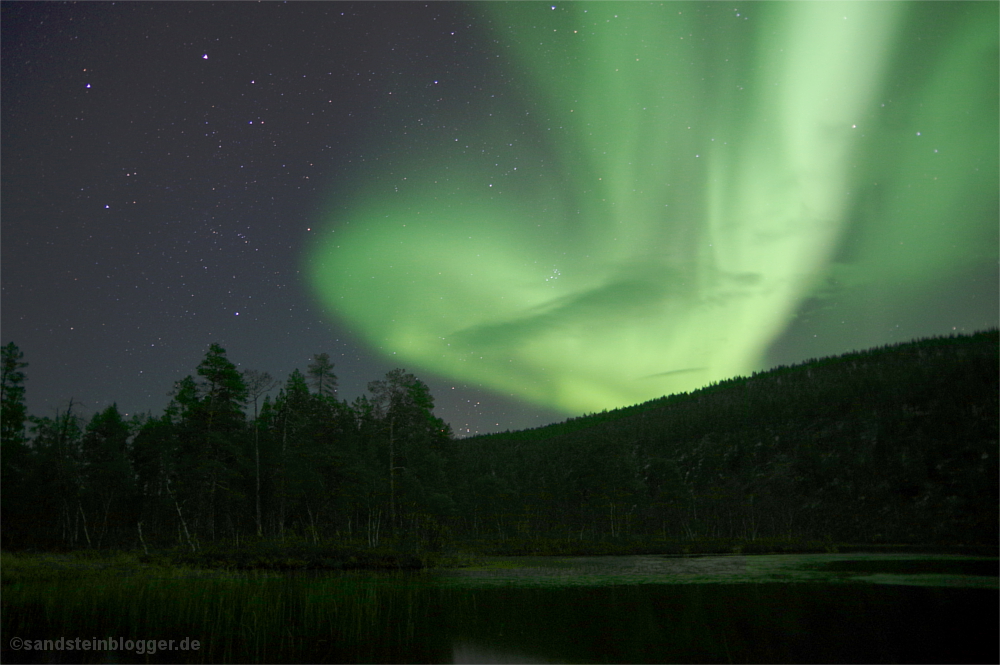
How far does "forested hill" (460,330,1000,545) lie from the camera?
90050mm

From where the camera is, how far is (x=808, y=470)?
110 metres

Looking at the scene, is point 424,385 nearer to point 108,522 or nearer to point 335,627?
point 108,522

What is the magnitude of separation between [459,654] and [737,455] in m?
126

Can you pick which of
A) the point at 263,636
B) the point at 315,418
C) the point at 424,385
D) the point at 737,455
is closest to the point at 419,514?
the point at 315,418

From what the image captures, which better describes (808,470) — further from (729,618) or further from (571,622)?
(571,622)

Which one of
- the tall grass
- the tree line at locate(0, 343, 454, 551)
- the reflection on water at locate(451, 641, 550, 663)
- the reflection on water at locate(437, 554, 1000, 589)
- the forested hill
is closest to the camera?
the reflection on water at locate(451, 641, 550, 663)

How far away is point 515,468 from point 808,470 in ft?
202

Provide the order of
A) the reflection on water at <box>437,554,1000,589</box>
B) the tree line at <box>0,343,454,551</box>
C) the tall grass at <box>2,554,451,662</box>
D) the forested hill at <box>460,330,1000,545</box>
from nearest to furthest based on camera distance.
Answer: the tall grass at <box>2,554,451,662</box> < the reflection on water at <box>437,554,1000,589</box> < the tree line at <box>0,343,454,551</box> < the forested hill at <box>460,330,1000,545</box>

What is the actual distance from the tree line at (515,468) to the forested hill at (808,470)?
15.7 inches

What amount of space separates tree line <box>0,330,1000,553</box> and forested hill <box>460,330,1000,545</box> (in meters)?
0.40

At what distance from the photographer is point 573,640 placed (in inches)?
645

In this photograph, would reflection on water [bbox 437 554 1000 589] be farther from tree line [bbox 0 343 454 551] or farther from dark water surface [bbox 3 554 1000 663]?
tree line [bbox 0 343 454 551]

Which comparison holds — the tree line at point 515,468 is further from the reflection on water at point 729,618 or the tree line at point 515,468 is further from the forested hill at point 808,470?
the reflection on water at point 729,618

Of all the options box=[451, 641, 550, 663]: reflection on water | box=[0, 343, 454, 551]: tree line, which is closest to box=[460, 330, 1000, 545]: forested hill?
box=[0, 343, 454, 551]: tree line
